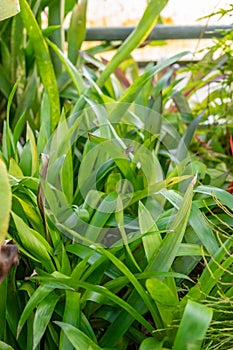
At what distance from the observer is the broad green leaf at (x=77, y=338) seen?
430 mm

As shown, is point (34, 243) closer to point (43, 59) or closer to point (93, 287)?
point (93, 287)

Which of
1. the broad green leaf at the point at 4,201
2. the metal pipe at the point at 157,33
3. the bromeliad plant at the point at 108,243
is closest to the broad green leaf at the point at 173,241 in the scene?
the bromeliad plant at the point at 108,243

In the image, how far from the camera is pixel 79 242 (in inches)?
19.7

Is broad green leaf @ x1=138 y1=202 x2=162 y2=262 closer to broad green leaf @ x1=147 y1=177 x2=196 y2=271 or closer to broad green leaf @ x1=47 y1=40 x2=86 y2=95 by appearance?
broad green leaf @ x1=147 y1=177 x2=196 y2=271

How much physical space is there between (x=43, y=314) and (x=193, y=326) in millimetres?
127

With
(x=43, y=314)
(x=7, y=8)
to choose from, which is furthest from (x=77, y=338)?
(x=7, y=8)

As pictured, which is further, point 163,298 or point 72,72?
point 72,72

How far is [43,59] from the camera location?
0.73 metres

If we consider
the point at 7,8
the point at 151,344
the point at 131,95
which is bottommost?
the point at 151,344

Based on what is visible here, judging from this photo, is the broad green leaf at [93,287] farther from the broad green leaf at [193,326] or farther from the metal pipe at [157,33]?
the metal pipe at [157,33]

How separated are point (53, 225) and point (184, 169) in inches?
6.3

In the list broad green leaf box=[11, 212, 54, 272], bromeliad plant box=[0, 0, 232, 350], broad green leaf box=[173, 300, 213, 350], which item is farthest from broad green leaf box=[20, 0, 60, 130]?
broad green leaf box=[173, 300, 213, 350]

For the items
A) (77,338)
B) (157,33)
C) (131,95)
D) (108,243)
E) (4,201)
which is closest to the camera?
(4,201)

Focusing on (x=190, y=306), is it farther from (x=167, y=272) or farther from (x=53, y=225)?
(x=53, y=225)
